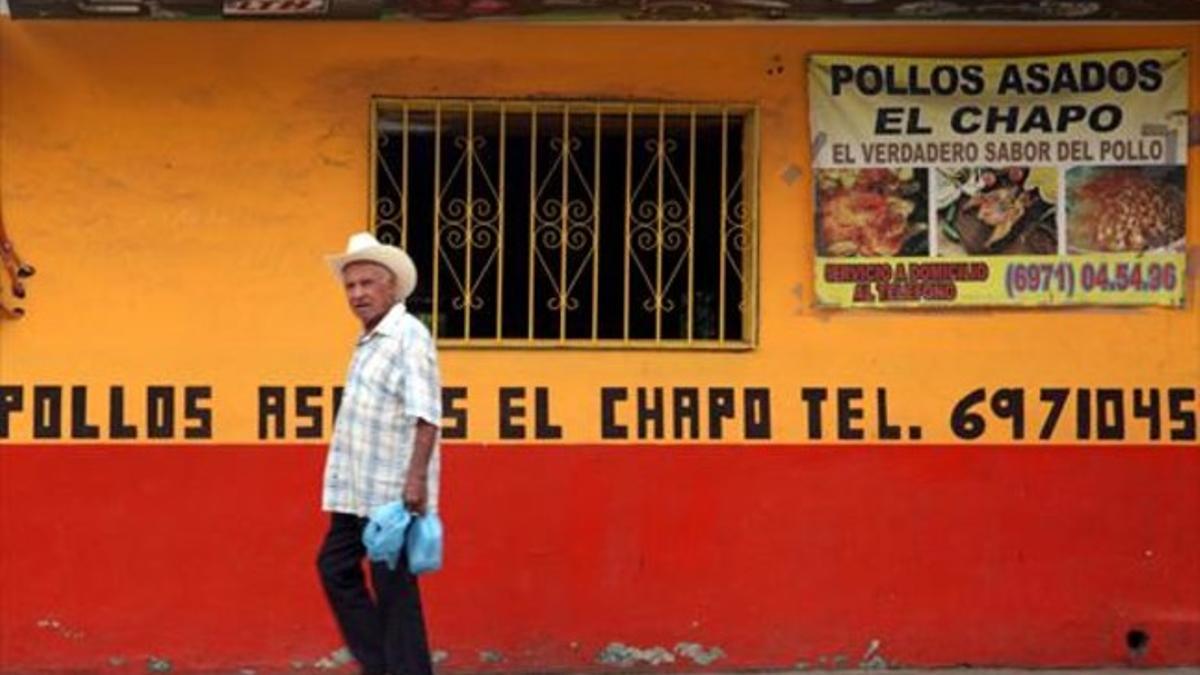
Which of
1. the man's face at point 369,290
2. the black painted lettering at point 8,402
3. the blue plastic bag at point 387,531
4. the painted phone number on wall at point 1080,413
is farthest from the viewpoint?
the painted phone number on wall at point 1080,413

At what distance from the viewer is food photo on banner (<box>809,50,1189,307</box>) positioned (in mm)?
6391

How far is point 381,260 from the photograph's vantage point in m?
5.23

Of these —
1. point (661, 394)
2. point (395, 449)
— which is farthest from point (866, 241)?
point (395, 449)

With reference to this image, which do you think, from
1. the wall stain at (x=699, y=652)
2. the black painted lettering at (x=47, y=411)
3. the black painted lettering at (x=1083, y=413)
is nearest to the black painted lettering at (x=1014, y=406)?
the black painted lettering at (x=1083, y=413)

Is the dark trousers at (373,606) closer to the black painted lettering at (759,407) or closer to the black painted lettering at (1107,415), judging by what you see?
the black painted lettering at (759,407)

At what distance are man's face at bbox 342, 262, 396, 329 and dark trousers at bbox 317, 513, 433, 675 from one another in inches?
26.1

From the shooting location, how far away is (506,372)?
6.32 m

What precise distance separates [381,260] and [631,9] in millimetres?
1570

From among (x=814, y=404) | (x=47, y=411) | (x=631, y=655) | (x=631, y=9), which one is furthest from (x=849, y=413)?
(x=47, y=411)

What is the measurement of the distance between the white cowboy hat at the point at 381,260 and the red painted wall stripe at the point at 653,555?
1.16 m

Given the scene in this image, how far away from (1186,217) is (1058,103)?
0.69m

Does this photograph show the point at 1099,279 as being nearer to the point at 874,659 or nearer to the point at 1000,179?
the point at 1000,179

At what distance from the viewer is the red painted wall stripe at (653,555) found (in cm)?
627

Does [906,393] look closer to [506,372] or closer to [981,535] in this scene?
[981,535]
